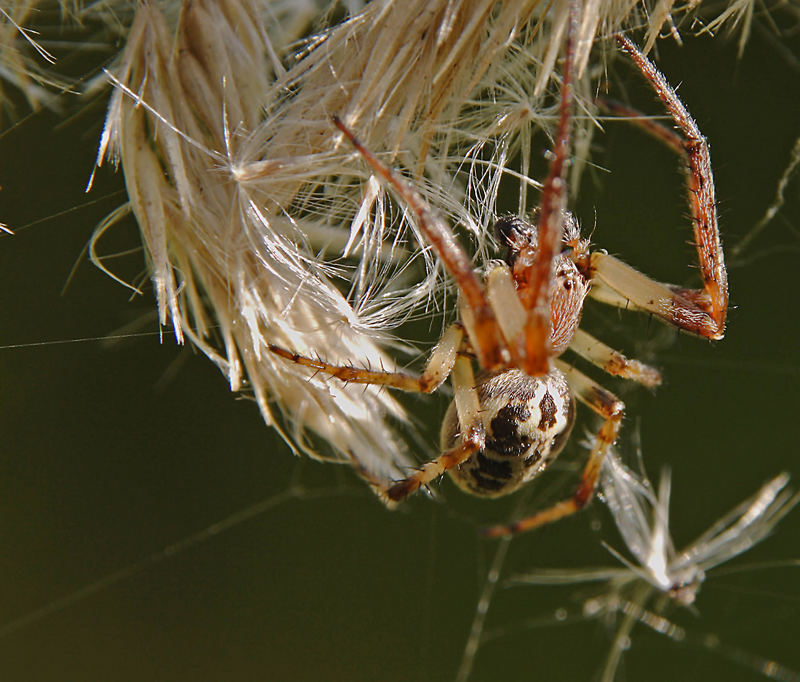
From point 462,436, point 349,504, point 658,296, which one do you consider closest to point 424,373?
point 462,436

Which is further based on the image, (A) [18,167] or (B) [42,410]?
(B) [42,410]

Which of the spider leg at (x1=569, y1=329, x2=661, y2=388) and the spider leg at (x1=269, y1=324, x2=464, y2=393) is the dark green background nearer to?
the spider leg at (x1=569, y1=329, x2=661, y2=388)

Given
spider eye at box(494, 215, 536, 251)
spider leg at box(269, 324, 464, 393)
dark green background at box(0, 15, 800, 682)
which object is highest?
spider eye at box(494, 215, 536, 251)

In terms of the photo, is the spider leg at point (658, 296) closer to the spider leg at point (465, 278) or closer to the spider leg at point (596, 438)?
the spider leg at point (596, 438)

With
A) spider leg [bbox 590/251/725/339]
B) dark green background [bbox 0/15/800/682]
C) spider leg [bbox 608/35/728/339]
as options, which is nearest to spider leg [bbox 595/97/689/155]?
spider leg [bbox 608/35/728/339]

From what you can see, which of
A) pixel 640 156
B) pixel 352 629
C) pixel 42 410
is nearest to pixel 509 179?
pixel 640 156

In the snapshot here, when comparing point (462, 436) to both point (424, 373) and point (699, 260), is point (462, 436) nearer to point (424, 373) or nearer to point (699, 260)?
point (424, 373)

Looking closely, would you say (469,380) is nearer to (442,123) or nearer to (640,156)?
(442,123)
